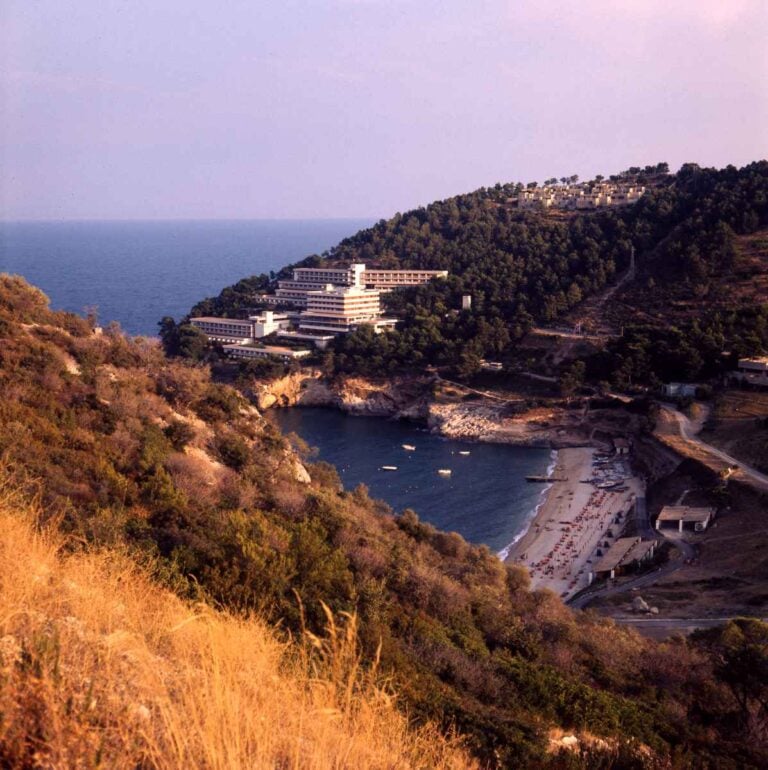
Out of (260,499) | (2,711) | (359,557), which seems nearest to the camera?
(2,711)

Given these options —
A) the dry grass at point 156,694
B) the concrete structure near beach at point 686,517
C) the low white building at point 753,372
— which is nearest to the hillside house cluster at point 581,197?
the low white building at point 753,372

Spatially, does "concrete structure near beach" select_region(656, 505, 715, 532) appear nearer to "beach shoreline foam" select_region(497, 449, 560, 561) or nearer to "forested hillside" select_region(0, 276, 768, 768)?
"beach shoreline foam" select_region(497, 449, 560, 561)

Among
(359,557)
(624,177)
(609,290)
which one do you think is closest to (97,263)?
(624,177)

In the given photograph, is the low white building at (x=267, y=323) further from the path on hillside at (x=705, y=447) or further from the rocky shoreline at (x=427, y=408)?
the path on hillside at (x=705, y=447)

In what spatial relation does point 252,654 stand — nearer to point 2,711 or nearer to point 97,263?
point 2,711


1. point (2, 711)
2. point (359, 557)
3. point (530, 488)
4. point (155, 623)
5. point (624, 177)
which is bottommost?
point (530, 488)

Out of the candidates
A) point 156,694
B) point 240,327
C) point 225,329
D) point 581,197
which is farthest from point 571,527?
point 581,197
